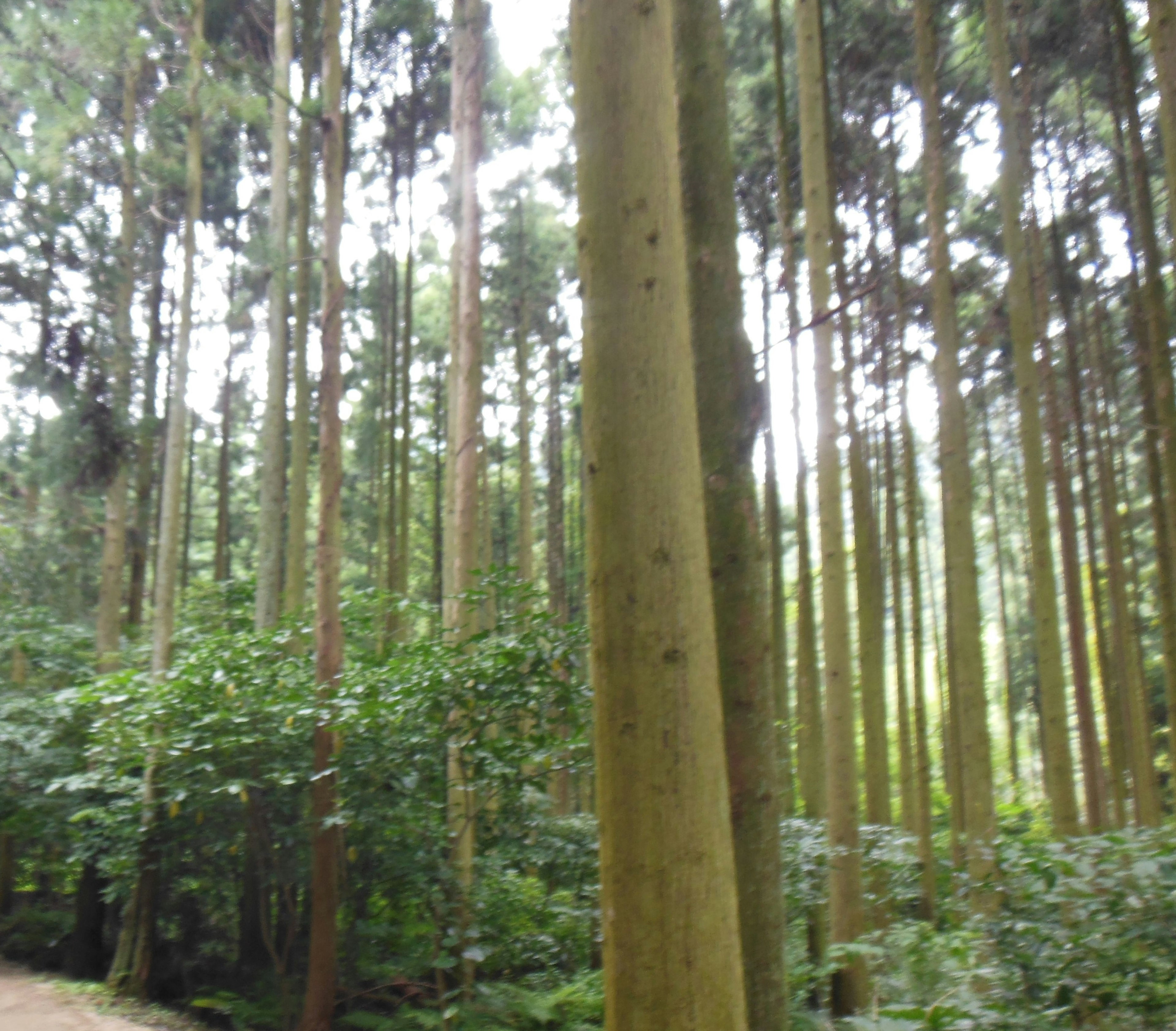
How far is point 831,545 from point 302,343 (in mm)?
6565

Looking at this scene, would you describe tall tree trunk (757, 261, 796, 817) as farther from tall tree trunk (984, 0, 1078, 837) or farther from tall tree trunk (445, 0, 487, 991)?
tall tree trunk (445, 0, 487, 991)

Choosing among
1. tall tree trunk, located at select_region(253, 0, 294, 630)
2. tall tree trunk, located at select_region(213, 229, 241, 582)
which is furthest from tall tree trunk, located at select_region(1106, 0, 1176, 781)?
tall tree trunk, located at select_region(213, 229, 241, 582)

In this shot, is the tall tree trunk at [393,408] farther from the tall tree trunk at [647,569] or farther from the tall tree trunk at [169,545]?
the tall tree trunk at [647,569]

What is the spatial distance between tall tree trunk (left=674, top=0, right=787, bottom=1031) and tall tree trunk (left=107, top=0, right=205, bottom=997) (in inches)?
218

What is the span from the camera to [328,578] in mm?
6934

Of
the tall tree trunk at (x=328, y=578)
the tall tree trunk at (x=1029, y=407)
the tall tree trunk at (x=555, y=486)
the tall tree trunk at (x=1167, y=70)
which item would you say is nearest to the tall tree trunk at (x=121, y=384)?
the tall tree trunk at (x=328, y=578)

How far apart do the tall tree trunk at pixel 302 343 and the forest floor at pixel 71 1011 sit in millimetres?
4010

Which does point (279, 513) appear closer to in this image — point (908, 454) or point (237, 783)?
point (237, 783)

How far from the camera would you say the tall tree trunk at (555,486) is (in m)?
19.7

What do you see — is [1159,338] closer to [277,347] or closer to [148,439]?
[277,347]

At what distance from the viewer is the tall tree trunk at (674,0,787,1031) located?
2.90 m

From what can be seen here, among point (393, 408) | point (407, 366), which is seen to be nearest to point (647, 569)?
point (407, 366)

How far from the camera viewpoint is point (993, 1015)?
3709 mm

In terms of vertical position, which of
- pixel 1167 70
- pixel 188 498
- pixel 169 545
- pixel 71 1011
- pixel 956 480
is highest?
pixel 188 498
